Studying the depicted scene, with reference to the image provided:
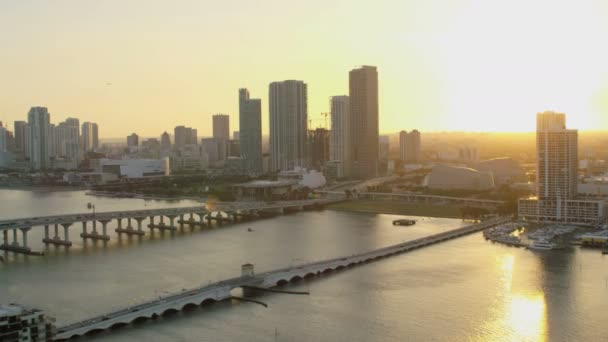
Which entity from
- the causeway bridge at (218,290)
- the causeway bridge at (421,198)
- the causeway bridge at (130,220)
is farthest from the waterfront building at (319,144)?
the causeway bridge at (218,290)

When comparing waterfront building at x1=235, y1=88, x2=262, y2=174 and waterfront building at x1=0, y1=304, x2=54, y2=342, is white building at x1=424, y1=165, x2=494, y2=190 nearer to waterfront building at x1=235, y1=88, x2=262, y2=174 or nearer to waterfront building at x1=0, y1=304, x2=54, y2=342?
waterfront building at x1=235, y1=88, x2=262, y2=174

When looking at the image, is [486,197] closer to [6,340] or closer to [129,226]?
[129,226]

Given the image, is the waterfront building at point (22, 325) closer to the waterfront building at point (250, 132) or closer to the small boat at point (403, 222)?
the small boat at point (403, 222)

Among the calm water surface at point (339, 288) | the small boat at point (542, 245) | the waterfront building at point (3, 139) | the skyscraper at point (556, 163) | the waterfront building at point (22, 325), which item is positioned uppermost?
the waterfront building at point (3, 139)

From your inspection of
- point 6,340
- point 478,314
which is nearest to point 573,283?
point 478,314

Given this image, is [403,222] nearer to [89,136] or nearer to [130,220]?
[130,220]

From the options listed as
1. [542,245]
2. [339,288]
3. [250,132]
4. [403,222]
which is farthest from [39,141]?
[339,288]
